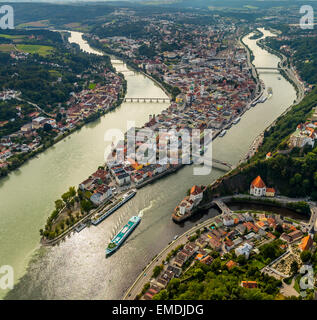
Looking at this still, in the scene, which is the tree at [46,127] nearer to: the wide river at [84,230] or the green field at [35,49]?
the wide river at [84,230]

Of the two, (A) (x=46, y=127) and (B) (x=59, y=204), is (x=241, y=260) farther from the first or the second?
(A) (x=46, y=127)

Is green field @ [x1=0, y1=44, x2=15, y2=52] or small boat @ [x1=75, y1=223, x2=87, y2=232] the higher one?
green field @ [x1=0, y1=44, x2=15, y2=52]

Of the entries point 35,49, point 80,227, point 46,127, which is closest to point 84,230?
point 80,227

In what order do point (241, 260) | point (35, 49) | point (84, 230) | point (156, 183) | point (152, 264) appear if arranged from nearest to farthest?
point (241, 260), point (152, 264), point (84, 230), point (156, 183), point (35, 49)

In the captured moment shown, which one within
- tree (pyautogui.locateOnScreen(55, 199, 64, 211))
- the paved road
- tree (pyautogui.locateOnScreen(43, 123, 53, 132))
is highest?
tree (pyautogui.locateOnScreen(43, 123, 53, 132))

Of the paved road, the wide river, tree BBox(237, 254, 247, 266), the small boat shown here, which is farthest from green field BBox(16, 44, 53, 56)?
tree BBox(237, 254, 247, 266)

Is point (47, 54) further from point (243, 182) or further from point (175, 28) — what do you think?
point (243, 182)

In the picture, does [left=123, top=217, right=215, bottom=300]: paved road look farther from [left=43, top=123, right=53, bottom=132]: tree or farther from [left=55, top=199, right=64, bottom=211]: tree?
[left=43, top=123, right=53, bottom=132]: tree
